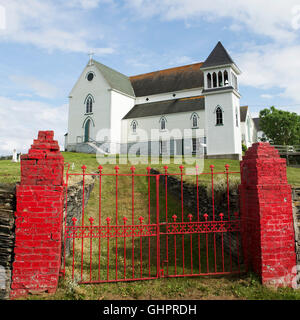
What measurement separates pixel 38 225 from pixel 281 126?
46555mm

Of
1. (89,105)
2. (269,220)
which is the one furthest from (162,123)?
(269,220)

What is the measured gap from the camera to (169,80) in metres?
34.8

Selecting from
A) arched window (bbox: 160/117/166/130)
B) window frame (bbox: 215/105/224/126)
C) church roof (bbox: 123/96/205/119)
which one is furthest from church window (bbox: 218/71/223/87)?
arched window (bbox: 160/117/166/130)

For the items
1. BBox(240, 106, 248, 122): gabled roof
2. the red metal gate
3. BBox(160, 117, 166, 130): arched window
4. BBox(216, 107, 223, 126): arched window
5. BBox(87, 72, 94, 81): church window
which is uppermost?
BBox(87, 72, 94, 81): church window

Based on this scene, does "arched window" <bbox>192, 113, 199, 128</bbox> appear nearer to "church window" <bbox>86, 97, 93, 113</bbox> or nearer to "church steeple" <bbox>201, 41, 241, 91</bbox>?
"church steeple" <bbox>201, 41, 241, 91</bbox>

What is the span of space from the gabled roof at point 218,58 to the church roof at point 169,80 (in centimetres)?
579

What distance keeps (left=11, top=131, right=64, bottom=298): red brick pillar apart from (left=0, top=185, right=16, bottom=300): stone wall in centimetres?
12

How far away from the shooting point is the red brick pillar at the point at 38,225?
4.58m

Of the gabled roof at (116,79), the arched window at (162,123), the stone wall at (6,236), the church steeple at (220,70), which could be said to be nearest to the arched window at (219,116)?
the church steeple at (220,70)

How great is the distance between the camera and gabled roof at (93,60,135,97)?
107ft

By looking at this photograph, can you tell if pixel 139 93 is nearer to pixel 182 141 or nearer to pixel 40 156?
pixel 182 141

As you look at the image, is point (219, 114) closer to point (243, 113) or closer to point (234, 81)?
point (234, 81)

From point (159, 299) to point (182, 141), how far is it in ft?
82.7

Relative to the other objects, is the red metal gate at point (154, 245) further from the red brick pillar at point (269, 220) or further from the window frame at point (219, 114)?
the window frame at point (219, 114)
